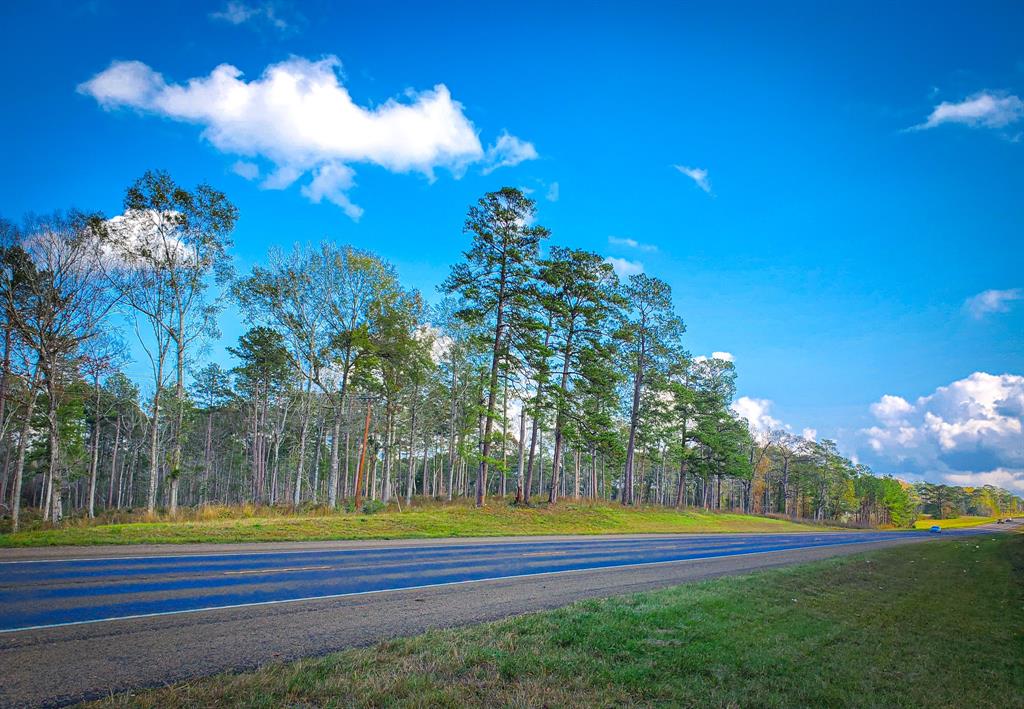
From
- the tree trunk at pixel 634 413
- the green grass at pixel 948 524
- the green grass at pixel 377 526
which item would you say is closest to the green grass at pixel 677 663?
the green grass at pixel 377 526

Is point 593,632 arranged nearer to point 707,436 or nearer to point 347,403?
point 347,403

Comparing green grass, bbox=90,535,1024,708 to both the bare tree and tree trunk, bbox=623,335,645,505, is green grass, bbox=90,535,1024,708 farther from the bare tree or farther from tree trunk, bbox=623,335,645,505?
tree trunk, bbox=623,335,645,505

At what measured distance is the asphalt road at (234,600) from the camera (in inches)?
195

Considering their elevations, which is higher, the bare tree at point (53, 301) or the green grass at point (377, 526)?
the bare tree at point (53, 301)

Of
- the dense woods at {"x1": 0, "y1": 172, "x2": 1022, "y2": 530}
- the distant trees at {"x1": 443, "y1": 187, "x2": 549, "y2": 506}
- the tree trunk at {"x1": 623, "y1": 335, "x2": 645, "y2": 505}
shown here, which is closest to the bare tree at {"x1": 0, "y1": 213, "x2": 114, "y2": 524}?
the dense woods at {"x1": 0, "y1": 172, "x2": 1022, "y2": 530}

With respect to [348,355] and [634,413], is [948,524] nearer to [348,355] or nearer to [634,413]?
[634,413]

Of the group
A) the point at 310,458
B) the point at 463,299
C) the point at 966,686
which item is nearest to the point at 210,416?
the point at 310,458

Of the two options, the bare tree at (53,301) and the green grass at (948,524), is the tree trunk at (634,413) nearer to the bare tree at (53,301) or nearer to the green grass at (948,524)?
the bare tree at (53,301)

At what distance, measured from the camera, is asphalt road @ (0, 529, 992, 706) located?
495 centimetres

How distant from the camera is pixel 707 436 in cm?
5047

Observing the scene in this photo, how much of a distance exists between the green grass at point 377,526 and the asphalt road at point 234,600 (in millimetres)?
1904

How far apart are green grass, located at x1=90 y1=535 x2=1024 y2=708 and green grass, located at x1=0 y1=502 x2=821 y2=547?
12830 millimetres

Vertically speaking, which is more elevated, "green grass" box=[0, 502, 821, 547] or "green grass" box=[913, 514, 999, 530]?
"green grass" box=[0, 502, 821, 547]

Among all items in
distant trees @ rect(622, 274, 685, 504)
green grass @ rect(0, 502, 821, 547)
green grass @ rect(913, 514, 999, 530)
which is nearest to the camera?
green grass @ rect(0, 502, 821, 547)
